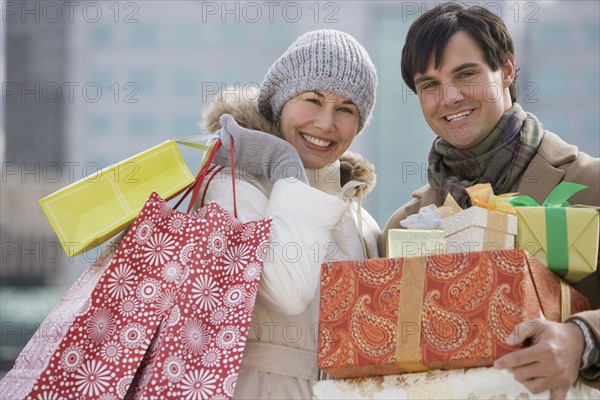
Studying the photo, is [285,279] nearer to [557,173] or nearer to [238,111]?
[238,111]

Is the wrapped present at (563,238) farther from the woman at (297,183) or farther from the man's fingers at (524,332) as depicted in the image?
the woman at (297,183)

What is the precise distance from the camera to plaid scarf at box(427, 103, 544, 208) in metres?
2.53

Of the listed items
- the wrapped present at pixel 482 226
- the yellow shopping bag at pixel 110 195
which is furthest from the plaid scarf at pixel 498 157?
the yellow shopping bag at pixel 110 195

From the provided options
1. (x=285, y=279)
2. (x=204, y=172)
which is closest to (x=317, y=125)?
(x=204, y=172)

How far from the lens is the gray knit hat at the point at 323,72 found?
255 cm

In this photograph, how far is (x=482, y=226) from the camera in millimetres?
1946

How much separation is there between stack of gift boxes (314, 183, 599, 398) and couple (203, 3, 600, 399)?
195 mm

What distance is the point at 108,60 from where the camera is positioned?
5388 centimetres

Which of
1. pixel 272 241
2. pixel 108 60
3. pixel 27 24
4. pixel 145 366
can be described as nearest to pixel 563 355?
pixel 272 241

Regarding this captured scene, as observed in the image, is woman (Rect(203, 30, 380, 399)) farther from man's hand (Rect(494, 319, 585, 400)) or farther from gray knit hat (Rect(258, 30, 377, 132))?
man's hand (Rect(494, 319, 585, 400))

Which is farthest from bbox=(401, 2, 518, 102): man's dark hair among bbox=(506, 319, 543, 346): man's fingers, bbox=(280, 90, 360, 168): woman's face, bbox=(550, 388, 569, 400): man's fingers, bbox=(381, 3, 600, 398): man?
bbox=(550, 388, 569, 400): man's fingers

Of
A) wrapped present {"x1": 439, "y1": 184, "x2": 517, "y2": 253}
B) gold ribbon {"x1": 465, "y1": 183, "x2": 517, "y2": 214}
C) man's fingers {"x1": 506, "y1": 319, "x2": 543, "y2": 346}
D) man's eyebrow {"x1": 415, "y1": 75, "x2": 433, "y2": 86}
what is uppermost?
man's eyebrow {"x1": 415, "y1": 75, "x2": 433, "y2": 86}

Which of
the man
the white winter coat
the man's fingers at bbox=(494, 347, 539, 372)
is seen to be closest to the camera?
the man's fingers at bbox=(494, 347, 539, 372)

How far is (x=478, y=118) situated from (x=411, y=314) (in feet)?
3.17
